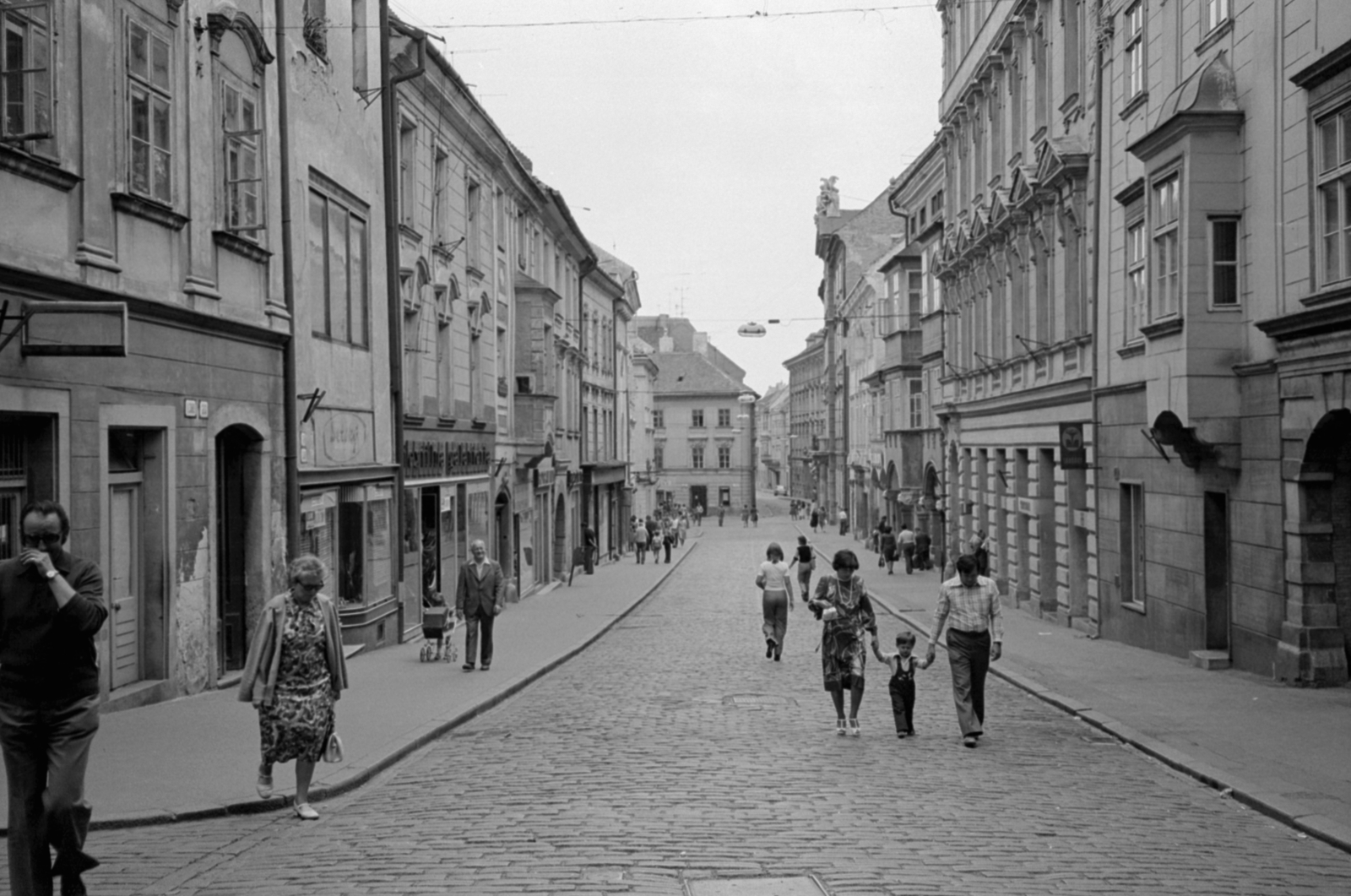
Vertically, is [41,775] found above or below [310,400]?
below

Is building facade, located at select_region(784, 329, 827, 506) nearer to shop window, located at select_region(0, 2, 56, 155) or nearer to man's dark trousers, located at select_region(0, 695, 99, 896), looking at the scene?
shop window, located at select_region(0, 2, 56, 155)

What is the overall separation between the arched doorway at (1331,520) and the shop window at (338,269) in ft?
40.6

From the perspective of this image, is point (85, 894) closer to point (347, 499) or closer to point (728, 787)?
point (728, 787)

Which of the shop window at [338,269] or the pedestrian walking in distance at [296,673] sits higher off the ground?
the shop window at [338,269]

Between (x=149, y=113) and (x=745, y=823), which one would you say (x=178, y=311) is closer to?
(x=149, y=113)

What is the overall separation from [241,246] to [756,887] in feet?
36.7

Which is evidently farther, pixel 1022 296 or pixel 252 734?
pixel 1022 296

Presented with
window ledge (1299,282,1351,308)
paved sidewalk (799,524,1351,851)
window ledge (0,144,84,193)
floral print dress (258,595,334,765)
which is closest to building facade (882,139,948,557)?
paved sidewalk (799,524,1351,851)

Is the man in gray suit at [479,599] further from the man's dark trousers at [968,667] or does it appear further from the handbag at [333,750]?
the handbag at [333,750]

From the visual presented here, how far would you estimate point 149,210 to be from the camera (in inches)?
540

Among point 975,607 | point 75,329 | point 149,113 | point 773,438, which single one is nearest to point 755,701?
point 975,607

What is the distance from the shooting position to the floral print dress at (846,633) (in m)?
13.3

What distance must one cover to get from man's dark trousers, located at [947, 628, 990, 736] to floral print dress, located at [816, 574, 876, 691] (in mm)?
935

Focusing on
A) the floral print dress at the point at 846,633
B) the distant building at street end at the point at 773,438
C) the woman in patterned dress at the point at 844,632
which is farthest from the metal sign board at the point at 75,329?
the distant building at street end at the point at 773,438
